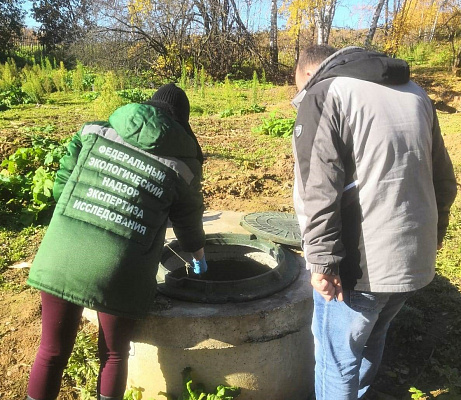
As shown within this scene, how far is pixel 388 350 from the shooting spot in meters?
3.07

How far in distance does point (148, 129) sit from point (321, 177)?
721 mm

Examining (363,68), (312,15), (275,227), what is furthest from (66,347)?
(312,15)

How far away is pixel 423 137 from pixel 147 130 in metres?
1.05

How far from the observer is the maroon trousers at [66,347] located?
6.48ft

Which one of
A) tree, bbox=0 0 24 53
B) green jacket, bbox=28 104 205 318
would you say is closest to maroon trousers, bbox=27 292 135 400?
green jacket, bbox=28 104 205 318

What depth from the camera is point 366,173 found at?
1659 millimetres

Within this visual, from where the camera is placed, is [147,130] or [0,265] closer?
[147,130]

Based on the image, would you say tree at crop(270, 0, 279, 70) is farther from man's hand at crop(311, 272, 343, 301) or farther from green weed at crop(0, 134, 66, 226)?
man's hand at crop(311, 272, 343, 301)

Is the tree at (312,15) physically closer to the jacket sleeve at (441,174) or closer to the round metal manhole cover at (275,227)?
the round metal manhole cover at (275,227)

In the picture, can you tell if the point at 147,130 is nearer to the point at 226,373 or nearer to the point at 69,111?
the point at 226,373

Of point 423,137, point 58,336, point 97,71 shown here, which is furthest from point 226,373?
point 97,71

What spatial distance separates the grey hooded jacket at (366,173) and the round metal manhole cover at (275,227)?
1166mm

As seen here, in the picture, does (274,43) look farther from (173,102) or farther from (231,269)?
(173,102)

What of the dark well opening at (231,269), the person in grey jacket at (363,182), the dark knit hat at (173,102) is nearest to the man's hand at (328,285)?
the person in grey jacket at (363,182)
